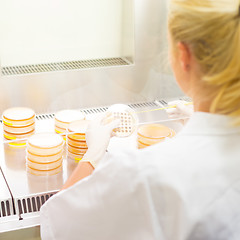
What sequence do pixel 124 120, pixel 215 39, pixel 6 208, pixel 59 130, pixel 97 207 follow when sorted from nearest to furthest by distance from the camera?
pixel 215 39, pixel 97 207, pixel 6 208, pixel 124 120, pixel 59 130

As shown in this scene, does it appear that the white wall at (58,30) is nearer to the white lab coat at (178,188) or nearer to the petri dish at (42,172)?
the petri dish at (42,172)

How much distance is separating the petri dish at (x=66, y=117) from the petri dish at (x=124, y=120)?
0.17 m

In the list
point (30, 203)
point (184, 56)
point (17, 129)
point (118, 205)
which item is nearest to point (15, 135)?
point (17, 129)

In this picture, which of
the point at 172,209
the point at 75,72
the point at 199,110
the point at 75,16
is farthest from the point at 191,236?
the point at 75,16

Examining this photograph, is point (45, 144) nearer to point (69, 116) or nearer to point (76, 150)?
point (76, 150)

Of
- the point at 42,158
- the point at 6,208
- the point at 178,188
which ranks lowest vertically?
the point at 6,208

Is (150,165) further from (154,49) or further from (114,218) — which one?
(154,49)

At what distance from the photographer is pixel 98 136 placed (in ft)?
4.46

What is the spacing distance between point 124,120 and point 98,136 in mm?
161

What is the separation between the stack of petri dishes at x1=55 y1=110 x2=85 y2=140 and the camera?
5.19 ft

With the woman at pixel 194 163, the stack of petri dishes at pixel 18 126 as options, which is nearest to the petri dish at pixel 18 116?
the stack of petri dishes at pixel 18 126

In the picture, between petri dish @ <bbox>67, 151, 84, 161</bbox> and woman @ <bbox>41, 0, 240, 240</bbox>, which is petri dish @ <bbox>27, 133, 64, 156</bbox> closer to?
petri dish @ <bbox>67, 151, 84, 161</bbox>

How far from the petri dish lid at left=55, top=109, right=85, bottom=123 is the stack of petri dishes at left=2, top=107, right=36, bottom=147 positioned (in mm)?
102

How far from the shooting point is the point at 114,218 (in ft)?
3.27
